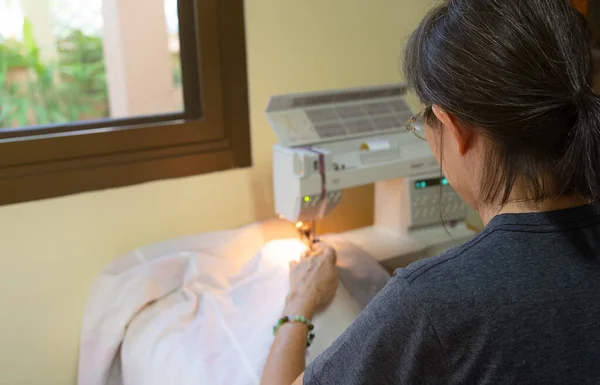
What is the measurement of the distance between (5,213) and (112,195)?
23 centimetres

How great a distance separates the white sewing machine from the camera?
131cm

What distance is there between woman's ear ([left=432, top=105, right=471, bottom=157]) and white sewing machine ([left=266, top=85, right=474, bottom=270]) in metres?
0.44

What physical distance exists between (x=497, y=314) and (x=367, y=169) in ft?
2.25

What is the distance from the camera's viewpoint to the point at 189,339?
1220mm

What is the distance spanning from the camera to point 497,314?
0.69 m

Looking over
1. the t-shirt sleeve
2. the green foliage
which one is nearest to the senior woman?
the t-shirt sleeve

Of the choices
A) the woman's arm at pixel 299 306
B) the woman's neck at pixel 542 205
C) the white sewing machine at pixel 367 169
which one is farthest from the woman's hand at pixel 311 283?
the woman's neck at pixel 542 205

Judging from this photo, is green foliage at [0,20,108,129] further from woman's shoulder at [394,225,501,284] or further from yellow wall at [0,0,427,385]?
woman's shoulder at [394,225,501,284]

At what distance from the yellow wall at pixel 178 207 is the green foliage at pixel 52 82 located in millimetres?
345

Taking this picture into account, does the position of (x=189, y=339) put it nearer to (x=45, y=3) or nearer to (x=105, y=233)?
(x=105, y=233)

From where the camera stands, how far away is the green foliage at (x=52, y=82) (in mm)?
1744

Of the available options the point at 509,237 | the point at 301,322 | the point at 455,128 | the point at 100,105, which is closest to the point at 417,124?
the point at 455,128

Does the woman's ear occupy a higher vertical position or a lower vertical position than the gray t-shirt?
higher

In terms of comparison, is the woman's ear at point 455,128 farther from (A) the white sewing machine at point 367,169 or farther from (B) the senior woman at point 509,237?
(A) the white sewing machine at point 367,169
